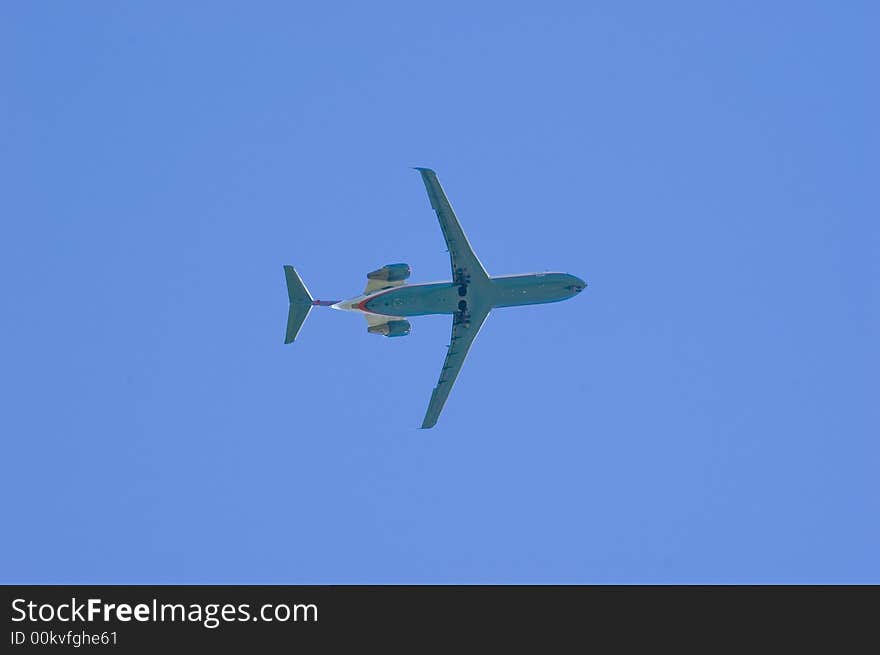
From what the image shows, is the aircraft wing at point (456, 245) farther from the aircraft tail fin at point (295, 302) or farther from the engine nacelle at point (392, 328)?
the aircraft tail fin at point (295, 302)

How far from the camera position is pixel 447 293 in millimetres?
93312

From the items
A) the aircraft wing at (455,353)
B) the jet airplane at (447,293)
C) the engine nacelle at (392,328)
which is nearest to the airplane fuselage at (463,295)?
the jet airplane at (447,293)

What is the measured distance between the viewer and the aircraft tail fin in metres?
94.8

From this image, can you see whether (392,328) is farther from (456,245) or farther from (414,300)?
(456,245)

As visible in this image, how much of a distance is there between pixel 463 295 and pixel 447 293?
4.30 ft

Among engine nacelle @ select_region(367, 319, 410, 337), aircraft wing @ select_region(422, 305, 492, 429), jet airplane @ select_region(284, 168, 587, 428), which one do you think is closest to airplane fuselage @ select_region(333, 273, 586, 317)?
A: jet airplane @ select_region(284, 168, 587, 428)

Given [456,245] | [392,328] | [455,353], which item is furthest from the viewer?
[455,353]

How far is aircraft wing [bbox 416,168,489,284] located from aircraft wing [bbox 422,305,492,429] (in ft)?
10.4

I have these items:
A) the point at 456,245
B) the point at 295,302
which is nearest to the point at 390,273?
the point at 456,245

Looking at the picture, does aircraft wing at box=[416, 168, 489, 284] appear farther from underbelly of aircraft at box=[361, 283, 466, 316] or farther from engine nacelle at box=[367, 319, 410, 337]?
engine nacelle at box=[367, 319, 410, 337]
